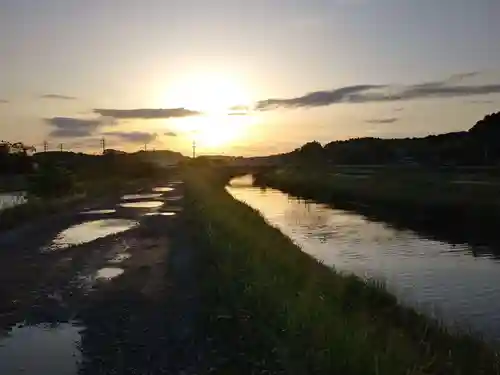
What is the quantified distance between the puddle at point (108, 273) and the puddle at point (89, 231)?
19.9 feet

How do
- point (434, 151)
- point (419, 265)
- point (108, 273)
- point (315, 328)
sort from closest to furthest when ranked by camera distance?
point (315, 328) < point (108, 273) < point (419, 265) < point (434, 151)

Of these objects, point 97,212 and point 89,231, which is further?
point 97,212

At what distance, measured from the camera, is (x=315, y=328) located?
9.66 metres

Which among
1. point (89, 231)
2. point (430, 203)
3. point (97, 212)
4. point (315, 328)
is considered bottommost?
point (430, 203)

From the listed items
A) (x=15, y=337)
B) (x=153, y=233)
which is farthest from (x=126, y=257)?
(x=15, y=337)

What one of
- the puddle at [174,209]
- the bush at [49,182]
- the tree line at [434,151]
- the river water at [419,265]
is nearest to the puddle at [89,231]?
the puddle at [174,209]

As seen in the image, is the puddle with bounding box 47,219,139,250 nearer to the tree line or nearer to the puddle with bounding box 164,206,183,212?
the puddle with bounding box 164,206,183,212

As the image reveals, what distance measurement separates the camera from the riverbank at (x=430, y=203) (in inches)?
1320

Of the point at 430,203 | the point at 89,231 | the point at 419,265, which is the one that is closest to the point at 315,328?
the point at 419,265

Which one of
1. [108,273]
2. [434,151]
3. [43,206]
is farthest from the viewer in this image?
[434,151]

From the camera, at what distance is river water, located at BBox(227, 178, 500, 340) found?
1491cm

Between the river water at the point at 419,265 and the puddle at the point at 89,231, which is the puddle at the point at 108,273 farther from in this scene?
the river water at the point at 419,265

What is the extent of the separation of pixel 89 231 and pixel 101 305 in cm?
1751

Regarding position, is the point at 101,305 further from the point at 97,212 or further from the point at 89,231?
the point at 97,212
